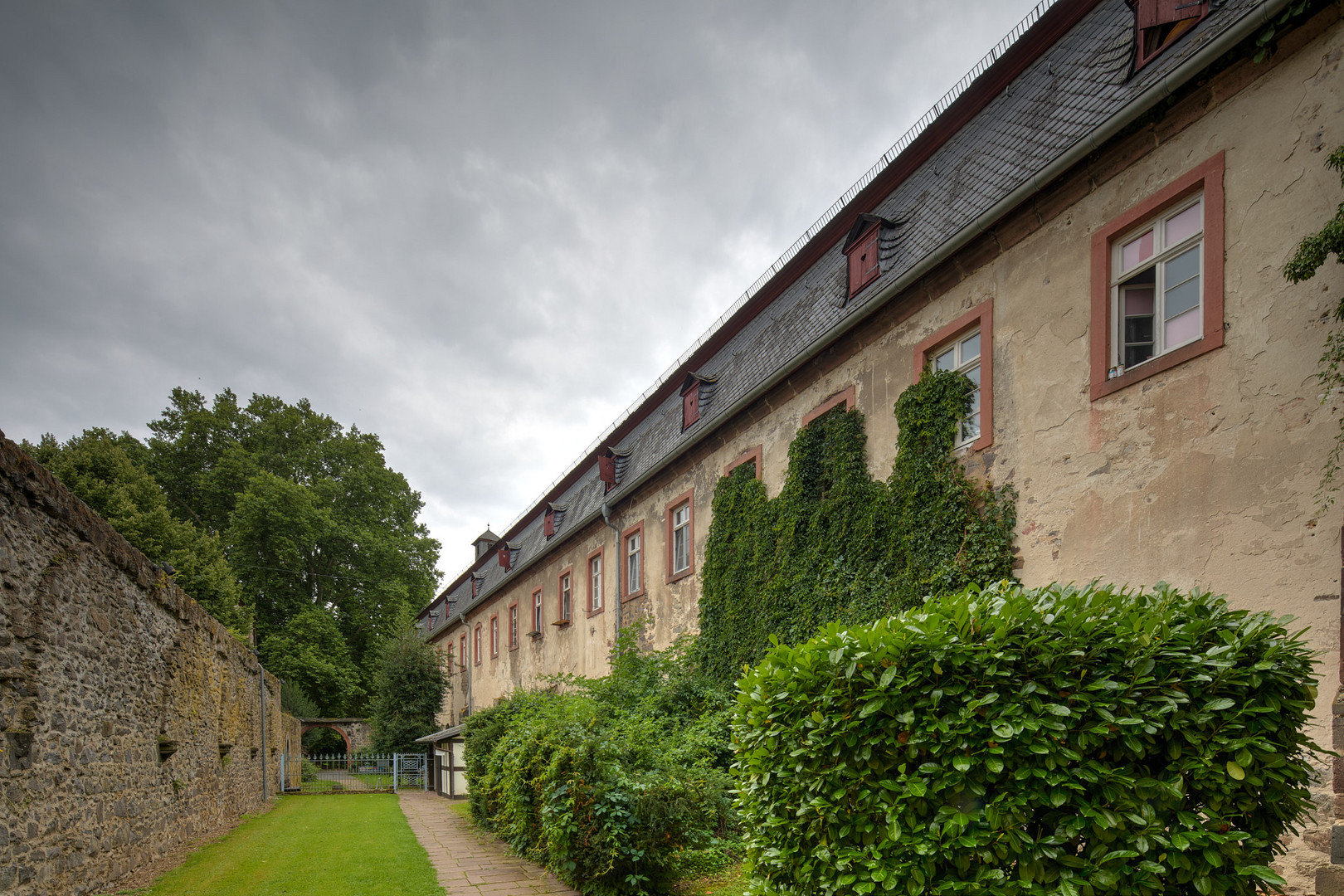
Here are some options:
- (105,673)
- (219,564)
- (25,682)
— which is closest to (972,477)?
(25,682)

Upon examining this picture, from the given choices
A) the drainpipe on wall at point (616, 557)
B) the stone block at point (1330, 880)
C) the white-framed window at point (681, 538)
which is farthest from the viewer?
the drainpipe on wall at point (616, 557)

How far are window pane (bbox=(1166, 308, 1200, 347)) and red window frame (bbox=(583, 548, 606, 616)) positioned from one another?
46.7ft

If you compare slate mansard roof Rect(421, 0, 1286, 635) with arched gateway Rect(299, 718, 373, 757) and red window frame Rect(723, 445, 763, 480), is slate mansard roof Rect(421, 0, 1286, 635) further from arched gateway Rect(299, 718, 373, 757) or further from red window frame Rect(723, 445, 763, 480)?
arched gateway Rect(299, 718, 373, 757)

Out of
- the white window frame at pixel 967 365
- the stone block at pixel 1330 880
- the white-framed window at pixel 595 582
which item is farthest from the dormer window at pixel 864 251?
the white-framed window at pixel 595 582

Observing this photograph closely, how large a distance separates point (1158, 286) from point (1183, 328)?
1.50ft

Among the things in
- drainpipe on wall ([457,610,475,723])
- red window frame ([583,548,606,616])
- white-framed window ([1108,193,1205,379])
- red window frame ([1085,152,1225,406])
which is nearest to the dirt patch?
red window frame ([583,548,606,616])

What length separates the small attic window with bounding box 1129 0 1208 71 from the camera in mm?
6461

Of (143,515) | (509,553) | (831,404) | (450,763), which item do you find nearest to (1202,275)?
(831,404)

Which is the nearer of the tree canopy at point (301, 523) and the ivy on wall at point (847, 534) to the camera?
the ivy on wall at point (847, 534)

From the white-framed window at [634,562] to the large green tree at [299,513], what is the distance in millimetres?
22369

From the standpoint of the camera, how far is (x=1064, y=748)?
361cm

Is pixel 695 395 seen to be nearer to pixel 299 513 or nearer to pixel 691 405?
pixel 691 405

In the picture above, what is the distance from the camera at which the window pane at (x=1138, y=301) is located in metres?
6.74

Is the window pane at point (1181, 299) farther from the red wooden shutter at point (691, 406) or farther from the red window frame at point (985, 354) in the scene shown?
the red wooden shutter at point (691, 406)
